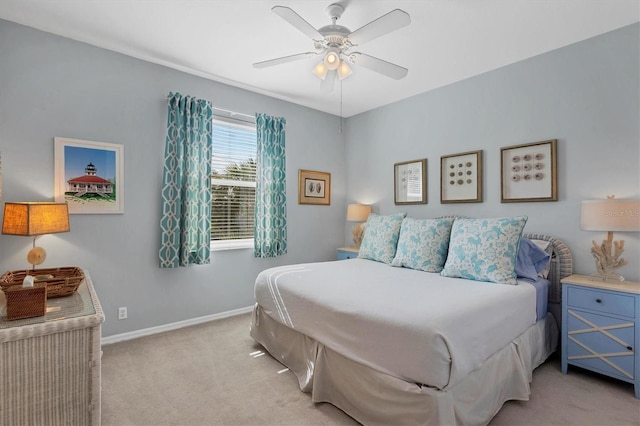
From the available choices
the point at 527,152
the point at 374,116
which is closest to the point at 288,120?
the point at 374,116

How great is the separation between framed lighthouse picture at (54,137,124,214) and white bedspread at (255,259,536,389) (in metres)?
1.61

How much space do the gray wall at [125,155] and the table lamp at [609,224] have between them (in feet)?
10.5

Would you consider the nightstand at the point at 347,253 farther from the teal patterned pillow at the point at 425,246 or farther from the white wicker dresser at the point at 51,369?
the white wicker dresser at the point at 51,369

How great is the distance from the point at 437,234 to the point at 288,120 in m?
2.45

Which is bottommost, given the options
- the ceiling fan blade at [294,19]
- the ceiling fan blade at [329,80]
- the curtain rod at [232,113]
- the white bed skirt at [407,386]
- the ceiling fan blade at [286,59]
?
the white bed skirt at [407,386]

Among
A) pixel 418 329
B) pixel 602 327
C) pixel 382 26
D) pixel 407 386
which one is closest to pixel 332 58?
pixel 382 26

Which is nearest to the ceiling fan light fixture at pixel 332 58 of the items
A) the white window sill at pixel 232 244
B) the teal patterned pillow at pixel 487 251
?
the teal patterned pillow at pixel 487 251

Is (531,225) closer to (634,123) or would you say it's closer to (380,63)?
(634,123)

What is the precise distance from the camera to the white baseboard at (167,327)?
2938 mm

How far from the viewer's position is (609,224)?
7.42 feet

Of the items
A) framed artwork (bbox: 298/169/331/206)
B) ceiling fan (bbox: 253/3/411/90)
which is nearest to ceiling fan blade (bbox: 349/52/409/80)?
ceiling fan (bbox: 253/3/411/90)

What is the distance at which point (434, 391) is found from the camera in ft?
4.91

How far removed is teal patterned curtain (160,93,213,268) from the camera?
316 centimetres

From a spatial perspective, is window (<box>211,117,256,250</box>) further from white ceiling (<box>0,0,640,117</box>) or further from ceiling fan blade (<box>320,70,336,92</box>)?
ceiling fan blade (<box>320,70,336,92</box>)
